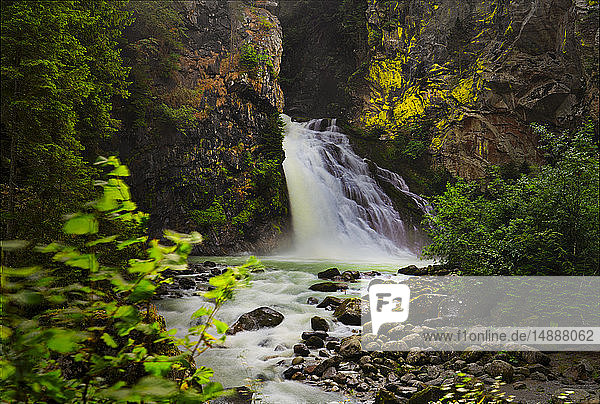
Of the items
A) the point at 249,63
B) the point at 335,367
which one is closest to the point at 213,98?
the point at 249,63

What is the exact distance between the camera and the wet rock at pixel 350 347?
4.50m

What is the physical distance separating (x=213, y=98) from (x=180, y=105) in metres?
1.31

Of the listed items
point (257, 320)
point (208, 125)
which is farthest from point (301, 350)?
point (208, 125)

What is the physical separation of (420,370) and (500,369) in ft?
2.69

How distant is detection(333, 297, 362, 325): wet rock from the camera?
5.64 metres

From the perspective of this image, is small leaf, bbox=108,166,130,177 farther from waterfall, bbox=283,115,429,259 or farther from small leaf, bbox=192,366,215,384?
waterfall, bbox=283,115,429,259

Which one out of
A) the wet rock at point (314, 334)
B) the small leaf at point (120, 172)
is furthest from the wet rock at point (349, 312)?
the small leaf at point (120, 172)

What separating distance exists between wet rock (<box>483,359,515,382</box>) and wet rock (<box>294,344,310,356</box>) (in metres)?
2.13

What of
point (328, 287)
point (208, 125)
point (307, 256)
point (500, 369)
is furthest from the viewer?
point (208, 125)

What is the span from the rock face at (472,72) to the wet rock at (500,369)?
45.3 ft

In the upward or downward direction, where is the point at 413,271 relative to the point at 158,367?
downward

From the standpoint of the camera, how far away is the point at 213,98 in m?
13.9

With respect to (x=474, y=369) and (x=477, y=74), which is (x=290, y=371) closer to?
(x=474, y=369)

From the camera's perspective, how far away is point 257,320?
18.7 feet
